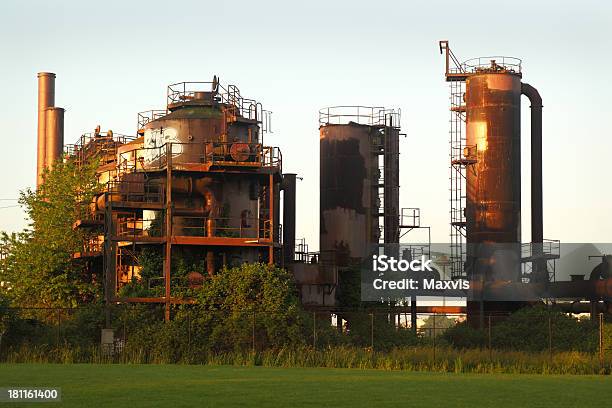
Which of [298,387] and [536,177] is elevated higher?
[536,177]

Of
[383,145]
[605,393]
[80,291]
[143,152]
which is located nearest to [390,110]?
[383,145]

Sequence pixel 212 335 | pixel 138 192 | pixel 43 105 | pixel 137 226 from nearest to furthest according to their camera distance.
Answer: pixel 212 335
pixel 138 192
pixel 137 226
pixel 43 105

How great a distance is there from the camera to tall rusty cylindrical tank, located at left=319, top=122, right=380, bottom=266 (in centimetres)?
6188

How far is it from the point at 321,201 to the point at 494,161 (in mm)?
10222

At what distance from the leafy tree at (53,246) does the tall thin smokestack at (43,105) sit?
12910mm

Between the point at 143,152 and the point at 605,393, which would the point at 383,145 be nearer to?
the point at 143,152

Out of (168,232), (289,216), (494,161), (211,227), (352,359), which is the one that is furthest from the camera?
(289,216)

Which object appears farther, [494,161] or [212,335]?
[494,161]

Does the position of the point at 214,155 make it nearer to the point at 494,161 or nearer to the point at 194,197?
the point at 194,197

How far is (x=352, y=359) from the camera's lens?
126 feet

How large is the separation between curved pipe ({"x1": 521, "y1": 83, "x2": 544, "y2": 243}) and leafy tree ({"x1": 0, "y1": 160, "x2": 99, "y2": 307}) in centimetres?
2463

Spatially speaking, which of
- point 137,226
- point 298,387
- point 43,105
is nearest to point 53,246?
point 137,226

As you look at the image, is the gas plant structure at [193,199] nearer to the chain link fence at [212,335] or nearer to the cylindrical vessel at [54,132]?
the chain link fence at [212,335]

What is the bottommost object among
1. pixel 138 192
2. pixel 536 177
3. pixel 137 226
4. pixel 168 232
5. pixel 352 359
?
pixel 352 359
